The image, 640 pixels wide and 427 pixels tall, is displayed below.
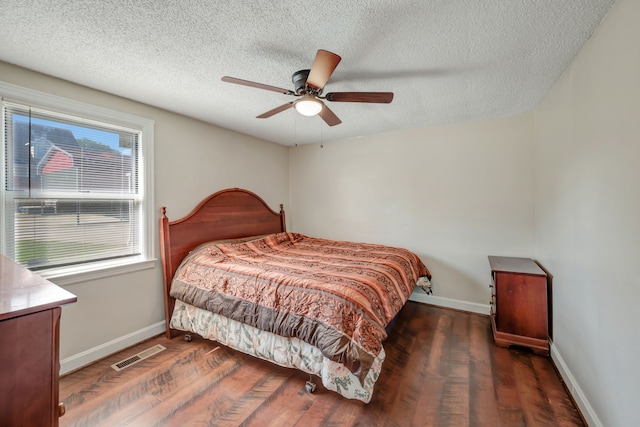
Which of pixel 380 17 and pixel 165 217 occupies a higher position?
pixel 380 17

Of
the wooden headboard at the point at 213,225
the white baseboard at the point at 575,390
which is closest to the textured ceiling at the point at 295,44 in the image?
the wooden headboard at the point at 213,225

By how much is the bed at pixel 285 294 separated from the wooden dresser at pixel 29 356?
3.94 ft

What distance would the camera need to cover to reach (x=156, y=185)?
2682mm

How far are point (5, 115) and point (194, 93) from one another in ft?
4.19

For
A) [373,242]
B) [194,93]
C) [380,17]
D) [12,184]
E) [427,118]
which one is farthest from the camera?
[373,242]

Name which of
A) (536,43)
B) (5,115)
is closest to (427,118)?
(536,43)

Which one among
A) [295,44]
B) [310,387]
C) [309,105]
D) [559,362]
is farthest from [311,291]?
[559,362]

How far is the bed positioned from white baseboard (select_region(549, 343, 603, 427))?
1.17m

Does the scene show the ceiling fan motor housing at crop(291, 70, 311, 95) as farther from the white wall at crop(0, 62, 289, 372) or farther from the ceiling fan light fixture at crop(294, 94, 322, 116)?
the white wall at crop(0, 62, 289, 372)

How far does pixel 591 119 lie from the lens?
157cm

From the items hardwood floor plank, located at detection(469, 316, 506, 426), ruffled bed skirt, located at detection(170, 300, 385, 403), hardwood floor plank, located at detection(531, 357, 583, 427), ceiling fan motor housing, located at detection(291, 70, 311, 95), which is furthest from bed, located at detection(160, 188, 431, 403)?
ceiling fan motor housing, located at detection(291, 70, 311, 95)

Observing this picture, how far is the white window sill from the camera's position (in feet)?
6.62

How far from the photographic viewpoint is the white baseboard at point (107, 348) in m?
2.07

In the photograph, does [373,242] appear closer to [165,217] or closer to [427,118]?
A: [427,118]
